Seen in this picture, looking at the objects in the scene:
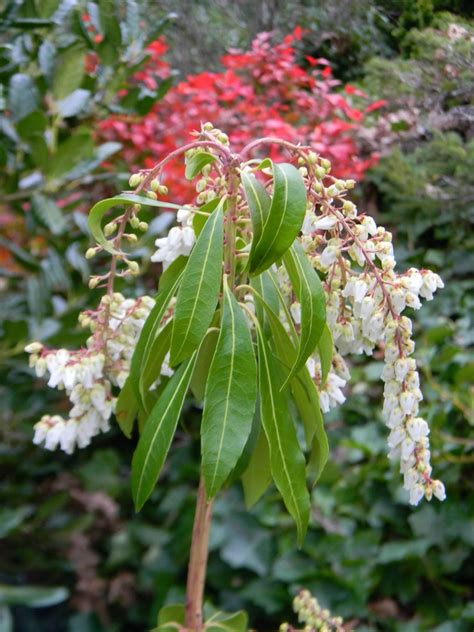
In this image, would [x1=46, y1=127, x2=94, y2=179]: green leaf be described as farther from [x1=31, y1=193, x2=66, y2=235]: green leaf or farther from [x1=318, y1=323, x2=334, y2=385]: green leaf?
[x1=318, y1=323, x2=334, y2=385]: green leaf

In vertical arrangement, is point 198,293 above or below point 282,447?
above

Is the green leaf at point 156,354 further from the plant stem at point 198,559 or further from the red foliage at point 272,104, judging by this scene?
the red foliage at point 272,104

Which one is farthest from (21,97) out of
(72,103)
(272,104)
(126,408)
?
(126,408)

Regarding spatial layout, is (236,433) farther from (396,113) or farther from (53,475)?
(53,475)

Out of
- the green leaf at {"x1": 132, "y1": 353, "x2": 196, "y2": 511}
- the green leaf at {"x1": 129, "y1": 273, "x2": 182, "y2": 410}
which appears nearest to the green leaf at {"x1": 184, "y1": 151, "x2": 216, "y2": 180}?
the green leaf at {"x1": 129, "y1": 273, "x2": 182, "y2": 410}

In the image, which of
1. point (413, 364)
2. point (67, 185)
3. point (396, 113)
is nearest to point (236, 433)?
point (413, 364)

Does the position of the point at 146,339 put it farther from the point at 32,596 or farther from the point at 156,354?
the point at 32,596

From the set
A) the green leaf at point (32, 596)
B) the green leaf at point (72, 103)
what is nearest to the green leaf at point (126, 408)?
the green leaf at point (32, 596)
